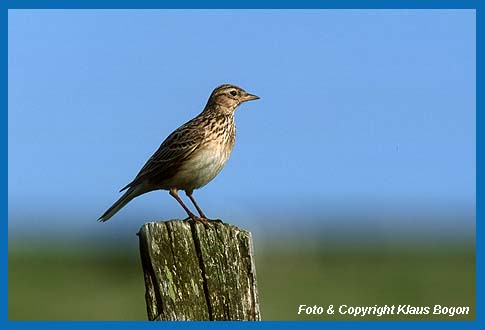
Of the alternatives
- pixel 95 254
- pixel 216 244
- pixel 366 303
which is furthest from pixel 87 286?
pixel 216 244

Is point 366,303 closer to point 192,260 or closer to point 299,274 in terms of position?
point 299,274

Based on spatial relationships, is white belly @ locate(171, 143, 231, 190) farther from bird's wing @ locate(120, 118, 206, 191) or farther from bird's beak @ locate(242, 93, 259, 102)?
bird's beak @ locate(242, 93, 259, 102)

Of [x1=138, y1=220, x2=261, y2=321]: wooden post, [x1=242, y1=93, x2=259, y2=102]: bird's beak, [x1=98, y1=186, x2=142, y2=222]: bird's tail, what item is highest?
[x1=242, y1=93, x2=259, y2=102]: bird's beak

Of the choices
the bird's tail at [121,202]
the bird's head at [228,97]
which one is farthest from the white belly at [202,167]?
the bird's head at [228,97]

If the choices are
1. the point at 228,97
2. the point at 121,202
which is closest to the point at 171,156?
the point at 121,202

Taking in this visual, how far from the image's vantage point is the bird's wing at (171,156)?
1028 centimetres

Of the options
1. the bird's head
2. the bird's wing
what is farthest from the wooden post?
the bird's head

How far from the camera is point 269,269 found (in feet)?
62.0

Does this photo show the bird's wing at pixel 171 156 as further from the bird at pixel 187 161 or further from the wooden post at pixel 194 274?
the wooden post at pixel 194 274

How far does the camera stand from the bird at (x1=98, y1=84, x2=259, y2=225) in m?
10.2

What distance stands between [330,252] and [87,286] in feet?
22.9

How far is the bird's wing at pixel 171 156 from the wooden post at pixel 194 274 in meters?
3.67

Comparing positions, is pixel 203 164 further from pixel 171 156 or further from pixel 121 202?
pixel 121 202

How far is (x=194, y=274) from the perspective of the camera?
6.54 m
